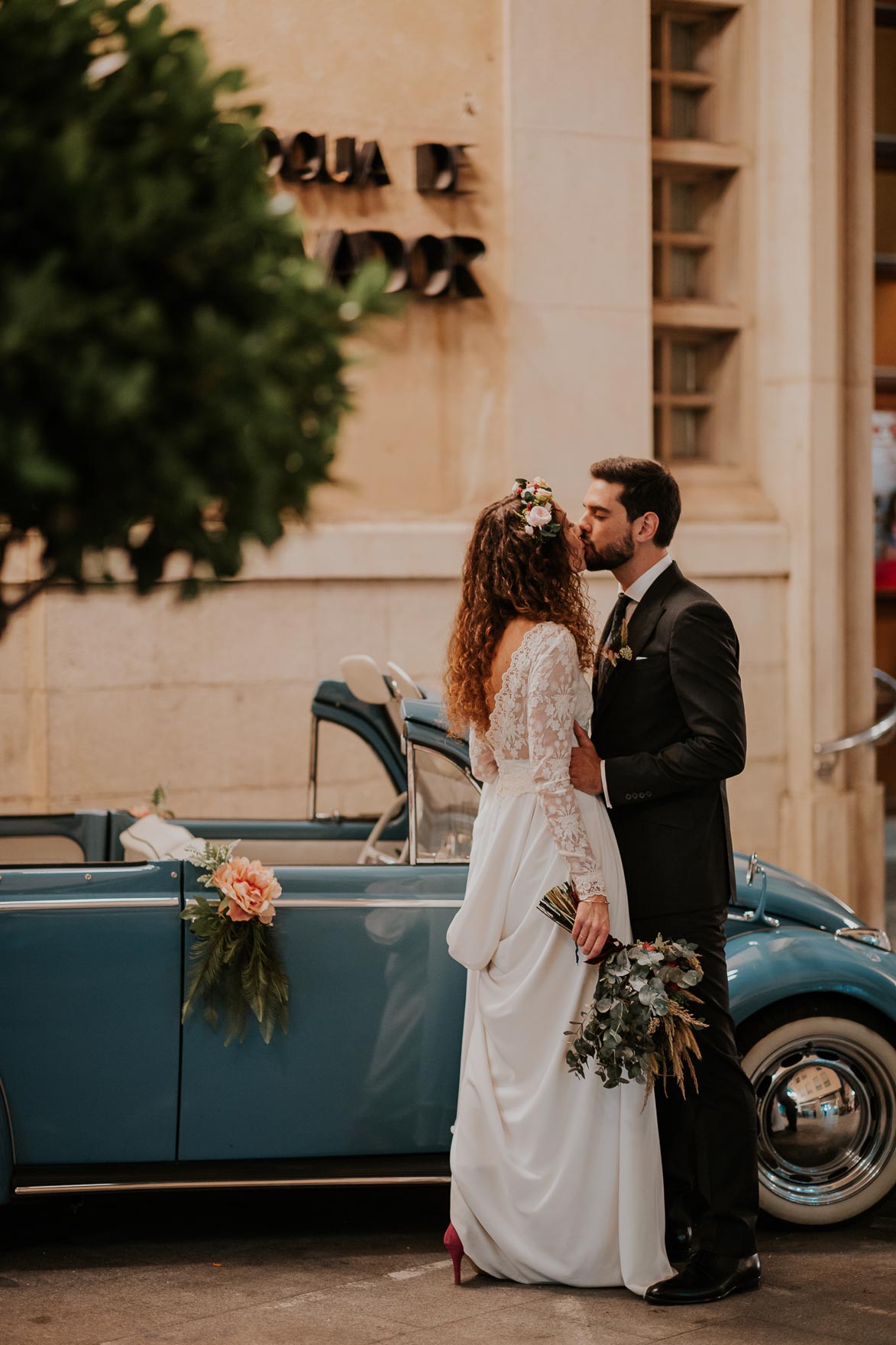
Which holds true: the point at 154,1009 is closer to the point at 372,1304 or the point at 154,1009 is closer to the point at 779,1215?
the point at 372,1304

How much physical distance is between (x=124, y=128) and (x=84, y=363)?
1.23 ft

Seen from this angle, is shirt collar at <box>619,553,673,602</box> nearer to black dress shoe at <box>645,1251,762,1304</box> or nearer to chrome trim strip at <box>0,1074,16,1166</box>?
black dress shoe at <box>645,1251,762,1304</box>

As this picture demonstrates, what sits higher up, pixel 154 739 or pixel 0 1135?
pixel 154 739

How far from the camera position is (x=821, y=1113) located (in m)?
4.88

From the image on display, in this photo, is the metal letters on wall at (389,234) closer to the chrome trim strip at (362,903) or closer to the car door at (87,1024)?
the chrome trim strip at (362,903)

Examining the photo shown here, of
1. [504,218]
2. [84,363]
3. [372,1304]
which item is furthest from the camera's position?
[504,218]

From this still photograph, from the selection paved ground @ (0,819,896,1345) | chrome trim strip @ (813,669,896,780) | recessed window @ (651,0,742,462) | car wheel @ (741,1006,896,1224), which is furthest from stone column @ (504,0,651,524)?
paved ground @ (0,819,896,1345)

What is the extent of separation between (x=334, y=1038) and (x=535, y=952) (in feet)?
2.15

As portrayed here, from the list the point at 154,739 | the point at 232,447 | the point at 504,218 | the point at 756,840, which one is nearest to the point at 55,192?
the point at 232,447

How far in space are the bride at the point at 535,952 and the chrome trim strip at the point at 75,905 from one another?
2.92 feet

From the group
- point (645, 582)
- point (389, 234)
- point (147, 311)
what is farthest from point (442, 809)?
point (389, 234)

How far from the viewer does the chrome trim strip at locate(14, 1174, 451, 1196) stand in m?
4.48

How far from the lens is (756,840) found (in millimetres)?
9578

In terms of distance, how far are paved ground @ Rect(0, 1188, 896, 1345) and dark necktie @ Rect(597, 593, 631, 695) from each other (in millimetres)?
1622
